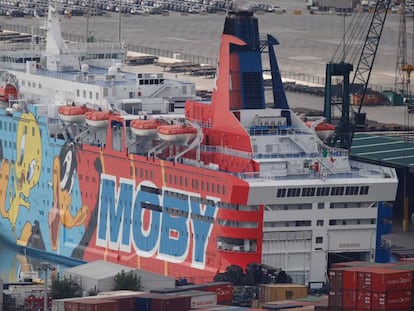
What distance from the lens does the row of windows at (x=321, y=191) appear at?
84938 millimetres

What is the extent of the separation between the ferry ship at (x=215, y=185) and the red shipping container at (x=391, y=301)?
11.5 metres

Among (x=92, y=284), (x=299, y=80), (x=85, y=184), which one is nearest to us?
(x=92, y=284)

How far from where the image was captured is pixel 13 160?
100188 mm

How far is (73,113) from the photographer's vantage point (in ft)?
312

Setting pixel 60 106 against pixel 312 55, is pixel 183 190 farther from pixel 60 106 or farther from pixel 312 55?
pixel 312 55

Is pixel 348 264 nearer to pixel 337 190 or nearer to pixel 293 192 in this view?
pixel 293 192

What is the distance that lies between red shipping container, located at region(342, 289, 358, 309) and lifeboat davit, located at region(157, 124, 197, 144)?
1614 cm

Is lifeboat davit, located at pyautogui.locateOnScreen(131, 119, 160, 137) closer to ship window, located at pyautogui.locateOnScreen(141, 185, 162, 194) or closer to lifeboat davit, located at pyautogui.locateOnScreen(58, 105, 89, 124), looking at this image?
ship window, located at pyautogui.locateOnScreen(141, 185, 162, 194)

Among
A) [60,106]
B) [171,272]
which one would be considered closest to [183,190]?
[171,272]

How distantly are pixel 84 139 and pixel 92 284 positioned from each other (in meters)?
13.9

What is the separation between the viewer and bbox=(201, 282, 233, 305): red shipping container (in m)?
79.8

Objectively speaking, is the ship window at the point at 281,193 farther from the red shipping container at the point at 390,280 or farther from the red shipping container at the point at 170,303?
the red shipping container at the point at 390,280

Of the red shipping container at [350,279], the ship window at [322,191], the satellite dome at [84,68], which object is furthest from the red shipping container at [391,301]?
the satellite dome at [84,68]

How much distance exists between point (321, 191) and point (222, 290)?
6.77 metres
